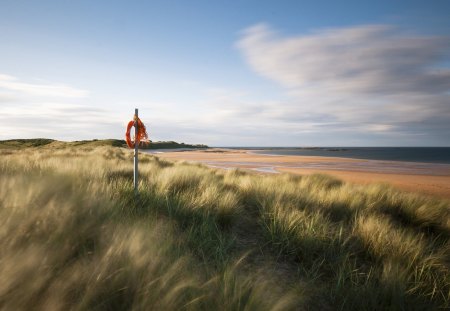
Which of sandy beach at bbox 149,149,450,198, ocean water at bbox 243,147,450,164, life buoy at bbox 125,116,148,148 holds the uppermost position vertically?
life buoy at bbox 125,116,148,148

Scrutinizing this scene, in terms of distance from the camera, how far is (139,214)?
159 inches

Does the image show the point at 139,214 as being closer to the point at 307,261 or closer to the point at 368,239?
the point at 307,261

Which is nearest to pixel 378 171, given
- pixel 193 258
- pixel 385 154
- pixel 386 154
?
pixel 193 258

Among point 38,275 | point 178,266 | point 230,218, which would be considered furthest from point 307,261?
point 38,275

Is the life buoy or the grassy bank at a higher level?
the life buoy

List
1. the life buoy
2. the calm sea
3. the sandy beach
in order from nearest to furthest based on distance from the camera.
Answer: the life buoy → the sandy beach → the calm sea

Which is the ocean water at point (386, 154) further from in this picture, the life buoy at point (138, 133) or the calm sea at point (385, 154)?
the life buoy at point (138, 133)

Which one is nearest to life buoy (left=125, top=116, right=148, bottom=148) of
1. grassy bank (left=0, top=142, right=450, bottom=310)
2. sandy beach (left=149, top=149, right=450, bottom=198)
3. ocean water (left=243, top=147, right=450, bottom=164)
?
grassy bank (left=0, top=142, right=450, bottom=310)

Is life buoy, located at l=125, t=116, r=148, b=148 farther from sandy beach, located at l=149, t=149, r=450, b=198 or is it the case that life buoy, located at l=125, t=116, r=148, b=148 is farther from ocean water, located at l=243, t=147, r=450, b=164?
ocean water, located at l=243, t=147, r=450, b=164

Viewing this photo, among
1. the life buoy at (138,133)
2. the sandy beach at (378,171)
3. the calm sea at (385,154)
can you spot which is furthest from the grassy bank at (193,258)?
the calm sea at (385,154)

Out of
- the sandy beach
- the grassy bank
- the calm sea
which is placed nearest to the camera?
Answer: the grassy bank

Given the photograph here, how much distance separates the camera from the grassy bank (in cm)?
194

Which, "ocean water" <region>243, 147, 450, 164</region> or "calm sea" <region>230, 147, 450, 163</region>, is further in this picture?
"calm sea" <region>230, 147, 450, 163</region>

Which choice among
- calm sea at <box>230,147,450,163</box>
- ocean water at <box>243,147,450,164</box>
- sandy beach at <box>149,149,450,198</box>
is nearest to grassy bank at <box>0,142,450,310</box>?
sandy beach at <box>149,149,450,198</box>
